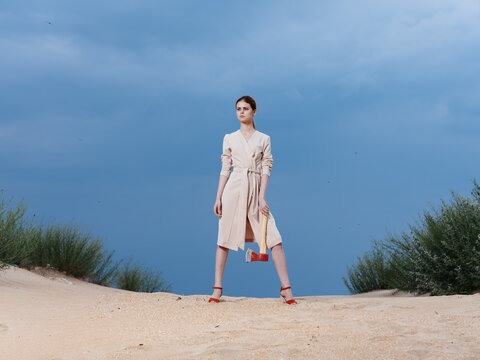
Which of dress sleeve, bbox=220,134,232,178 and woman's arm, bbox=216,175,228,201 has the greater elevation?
dress sleeve, bbox=220,134,232,178

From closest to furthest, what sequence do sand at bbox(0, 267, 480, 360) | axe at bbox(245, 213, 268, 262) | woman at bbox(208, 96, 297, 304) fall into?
sand at bbox(0, 267, 480, 360)
axe at bbox(245, 213, 268, 262)
woman at bbox(208, 96, 297, 304)

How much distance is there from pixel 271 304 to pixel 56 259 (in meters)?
4.80

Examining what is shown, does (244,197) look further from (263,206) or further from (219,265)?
(219,265)

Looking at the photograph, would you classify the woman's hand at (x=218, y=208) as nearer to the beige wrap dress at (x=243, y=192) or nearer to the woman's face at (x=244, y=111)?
the beige wrap dress at (x=243, y=192)

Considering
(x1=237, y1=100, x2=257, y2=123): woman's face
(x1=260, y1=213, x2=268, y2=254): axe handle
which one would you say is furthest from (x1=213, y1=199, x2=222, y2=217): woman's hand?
(x1=237, y1=100, x2=257, y2=123): woman's face

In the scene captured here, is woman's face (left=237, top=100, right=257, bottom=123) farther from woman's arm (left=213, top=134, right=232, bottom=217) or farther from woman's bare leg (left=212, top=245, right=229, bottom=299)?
woman's bare leg (left=212, top=245, right=229, bottom=299)

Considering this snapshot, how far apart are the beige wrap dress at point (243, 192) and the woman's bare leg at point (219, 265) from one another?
0.10 m

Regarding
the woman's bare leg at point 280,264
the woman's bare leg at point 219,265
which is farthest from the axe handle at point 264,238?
the woman's bare leg at point 219,265

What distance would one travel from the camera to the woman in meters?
5.30

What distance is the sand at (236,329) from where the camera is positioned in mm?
3391

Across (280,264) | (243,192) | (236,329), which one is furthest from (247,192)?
(236,329)

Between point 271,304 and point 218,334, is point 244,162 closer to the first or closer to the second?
point 271,304

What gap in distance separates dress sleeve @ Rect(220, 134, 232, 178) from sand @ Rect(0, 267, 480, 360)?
1.40 metres

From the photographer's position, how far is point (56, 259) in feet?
28.1
